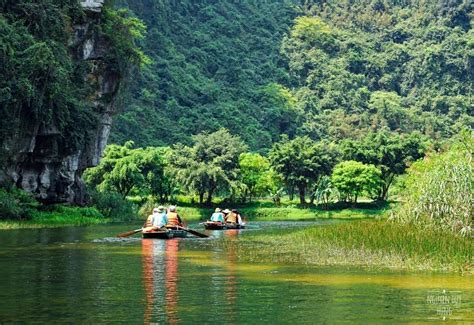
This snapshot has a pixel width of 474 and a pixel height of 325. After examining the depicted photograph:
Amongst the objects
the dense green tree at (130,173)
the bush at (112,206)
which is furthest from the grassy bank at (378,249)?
the dense green tree at (130,173)

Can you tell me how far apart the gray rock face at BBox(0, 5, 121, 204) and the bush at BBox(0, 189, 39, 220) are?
1.30 meters

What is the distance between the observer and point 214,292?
66.2 feet

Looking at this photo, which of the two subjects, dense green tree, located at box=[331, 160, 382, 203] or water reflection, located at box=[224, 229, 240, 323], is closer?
water reflection, located at box=[224, 229, 240, 323]

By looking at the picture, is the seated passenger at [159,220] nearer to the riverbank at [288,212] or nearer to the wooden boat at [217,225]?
the wooden boat at [217,225]

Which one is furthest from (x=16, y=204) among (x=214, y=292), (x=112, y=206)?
(x=214, y=292)

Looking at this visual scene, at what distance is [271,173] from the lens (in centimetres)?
10056

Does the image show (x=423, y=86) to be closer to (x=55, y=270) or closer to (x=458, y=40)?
(x=458, y=40)

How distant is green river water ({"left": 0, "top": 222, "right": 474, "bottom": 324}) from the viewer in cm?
1667

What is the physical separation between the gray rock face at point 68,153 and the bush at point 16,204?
130cm

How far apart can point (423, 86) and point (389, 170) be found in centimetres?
8938

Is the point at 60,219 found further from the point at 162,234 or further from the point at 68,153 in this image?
the point at 162,234

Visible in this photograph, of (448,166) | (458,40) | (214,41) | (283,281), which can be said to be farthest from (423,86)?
(283,281)

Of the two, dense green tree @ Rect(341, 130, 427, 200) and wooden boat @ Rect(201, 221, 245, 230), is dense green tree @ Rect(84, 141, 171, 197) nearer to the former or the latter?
dense green tree @ Rect(341, 130, 427, 200)

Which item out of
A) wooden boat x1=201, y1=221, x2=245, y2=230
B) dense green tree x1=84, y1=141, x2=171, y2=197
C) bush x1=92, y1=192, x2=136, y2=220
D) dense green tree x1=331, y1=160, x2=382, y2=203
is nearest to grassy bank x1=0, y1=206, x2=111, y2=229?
bush x1=92, y1=192, x2=136, y2=220
